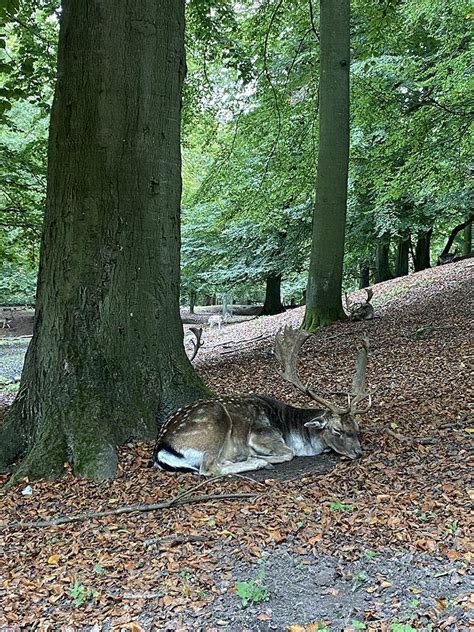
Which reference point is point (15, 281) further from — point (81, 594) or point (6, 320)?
point (81, 594)

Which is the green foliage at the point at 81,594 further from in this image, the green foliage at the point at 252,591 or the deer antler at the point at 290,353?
the deer antler at the point at 290,353

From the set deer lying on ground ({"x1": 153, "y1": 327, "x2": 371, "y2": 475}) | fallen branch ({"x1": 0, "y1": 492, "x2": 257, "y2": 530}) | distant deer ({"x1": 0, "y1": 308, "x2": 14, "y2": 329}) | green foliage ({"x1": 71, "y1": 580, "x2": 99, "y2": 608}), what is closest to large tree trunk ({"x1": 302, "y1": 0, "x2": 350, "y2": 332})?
deer lying on ground ({"x1": 153, "y1": 327, "x2": 371, "y2": 475})

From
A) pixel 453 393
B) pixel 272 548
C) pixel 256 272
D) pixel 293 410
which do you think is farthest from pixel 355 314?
pixel 256 272

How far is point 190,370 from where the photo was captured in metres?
5.68

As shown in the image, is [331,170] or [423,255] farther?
[423,255]

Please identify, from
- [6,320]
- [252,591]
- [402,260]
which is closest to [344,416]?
[252,591]

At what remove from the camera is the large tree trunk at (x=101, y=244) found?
5.05m

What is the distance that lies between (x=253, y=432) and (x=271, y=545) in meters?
1.66

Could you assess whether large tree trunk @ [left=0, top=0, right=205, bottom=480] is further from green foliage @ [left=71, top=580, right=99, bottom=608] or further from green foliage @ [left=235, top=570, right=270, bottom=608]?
green foliage @ [left=235, top=570, right=270, bottom=608]

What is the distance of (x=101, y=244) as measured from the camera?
16.7 feet

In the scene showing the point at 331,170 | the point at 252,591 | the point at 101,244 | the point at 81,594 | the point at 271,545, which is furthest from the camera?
the point at 331,170

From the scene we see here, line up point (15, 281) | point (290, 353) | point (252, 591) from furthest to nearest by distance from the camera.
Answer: point (15, 281) < point (290, 353) < point (252, 591)

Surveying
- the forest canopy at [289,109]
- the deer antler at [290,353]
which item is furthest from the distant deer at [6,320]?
the deer antler at [290,353]

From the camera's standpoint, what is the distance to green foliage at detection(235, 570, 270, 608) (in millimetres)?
3077
